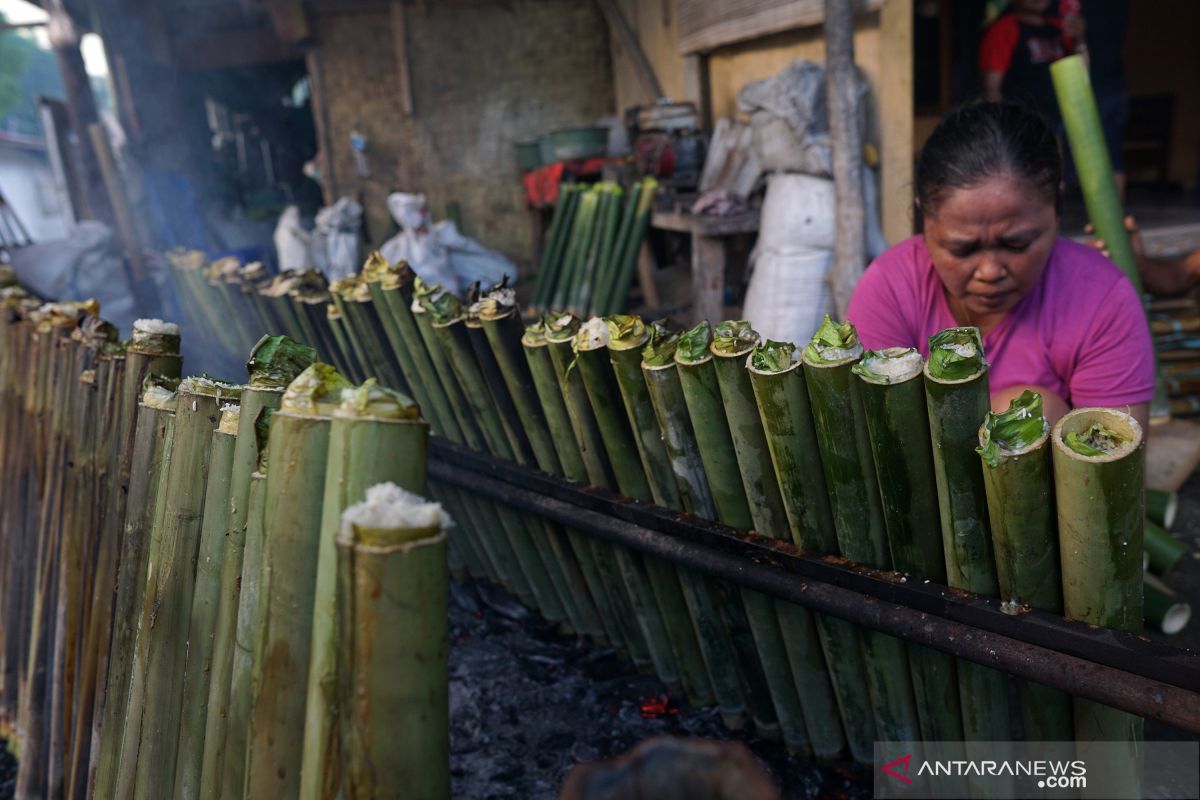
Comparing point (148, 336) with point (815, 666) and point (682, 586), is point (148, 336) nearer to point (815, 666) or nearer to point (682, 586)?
point (682, 586)

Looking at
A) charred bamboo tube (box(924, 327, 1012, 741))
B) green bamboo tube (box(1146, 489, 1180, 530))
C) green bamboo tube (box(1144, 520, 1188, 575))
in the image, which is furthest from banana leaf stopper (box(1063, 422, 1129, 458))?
green bamboo tube (box(1146, 489, 1180, 530))

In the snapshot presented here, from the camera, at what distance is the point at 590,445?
2.24 meters

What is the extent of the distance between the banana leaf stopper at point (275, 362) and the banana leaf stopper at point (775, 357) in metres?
0.85

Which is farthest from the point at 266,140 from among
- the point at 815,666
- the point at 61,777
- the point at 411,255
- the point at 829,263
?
the point at 815,666

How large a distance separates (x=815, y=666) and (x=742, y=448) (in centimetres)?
63

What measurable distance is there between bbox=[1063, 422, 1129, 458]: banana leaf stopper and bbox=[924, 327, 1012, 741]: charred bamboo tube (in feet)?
0.49

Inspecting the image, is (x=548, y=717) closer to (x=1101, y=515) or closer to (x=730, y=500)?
(x=730, y=500)

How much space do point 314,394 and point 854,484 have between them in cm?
108

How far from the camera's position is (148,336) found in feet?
6.15

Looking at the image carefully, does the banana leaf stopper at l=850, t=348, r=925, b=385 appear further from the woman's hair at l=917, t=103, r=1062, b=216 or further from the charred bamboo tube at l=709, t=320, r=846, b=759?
the woman's hair at l=917, t=103, r=1062, b=216

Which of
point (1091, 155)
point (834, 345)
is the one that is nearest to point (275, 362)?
point (834, 345)

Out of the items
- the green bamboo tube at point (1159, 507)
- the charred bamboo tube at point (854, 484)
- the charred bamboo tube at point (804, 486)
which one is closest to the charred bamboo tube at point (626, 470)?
the charred bamboo tube at point (804, 486)

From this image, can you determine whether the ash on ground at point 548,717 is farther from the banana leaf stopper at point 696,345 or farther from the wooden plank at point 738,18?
the wooden plank at point 738,18

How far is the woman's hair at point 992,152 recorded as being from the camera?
2117mm
